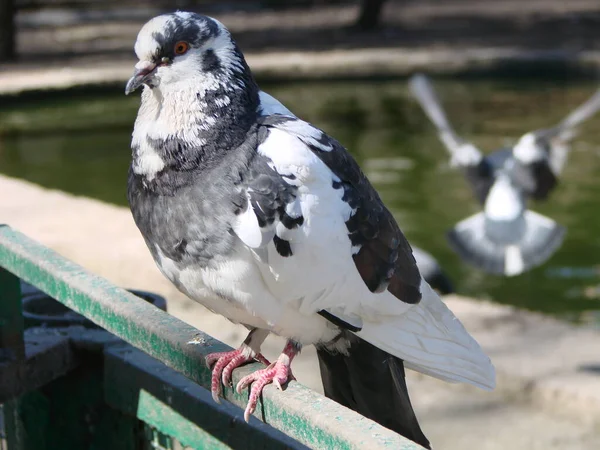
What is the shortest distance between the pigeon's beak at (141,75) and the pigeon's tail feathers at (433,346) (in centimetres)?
71

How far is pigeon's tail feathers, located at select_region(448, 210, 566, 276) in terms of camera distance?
6.03m

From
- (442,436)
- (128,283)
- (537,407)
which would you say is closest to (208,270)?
(442,436)

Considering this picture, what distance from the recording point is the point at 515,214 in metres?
6.16

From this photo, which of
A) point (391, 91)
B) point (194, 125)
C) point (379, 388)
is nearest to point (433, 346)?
point (379, 388)

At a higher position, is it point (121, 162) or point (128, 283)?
point (128, 283)

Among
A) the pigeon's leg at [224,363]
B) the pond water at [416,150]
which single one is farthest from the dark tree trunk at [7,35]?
the pigeon's leg at [224,363]

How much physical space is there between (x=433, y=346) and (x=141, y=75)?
88 cm

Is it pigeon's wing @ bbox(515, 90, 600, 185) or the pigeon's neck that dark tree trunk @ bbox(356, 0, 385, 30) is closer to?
pigeon's wing @ bbox(515, 90, 600, 185)

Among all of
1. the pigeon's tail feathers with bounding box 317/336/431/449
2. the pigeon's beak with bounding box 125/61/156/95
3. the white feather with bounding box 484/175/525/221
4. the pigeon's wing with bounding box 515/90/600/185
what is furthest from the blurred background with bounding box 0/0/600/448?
the pigeon's beak with bounding box 125/61/156/95

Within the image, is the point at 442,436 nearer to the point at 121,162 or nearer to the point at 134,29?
the point at 121,162

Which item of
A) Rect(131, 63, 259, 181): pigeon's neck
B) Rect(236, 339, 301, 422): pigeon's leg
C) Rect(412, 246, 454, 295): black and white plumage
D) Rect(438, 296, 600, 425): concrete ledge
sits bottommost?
Rect(412, 246, 454, 295): black and white plumage

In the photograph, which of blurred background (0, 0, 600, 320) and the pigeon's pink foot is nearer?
the pigeon's pink foot

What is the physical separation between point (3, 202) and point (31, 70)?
736cm

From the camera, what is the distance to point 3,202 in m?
6.09
